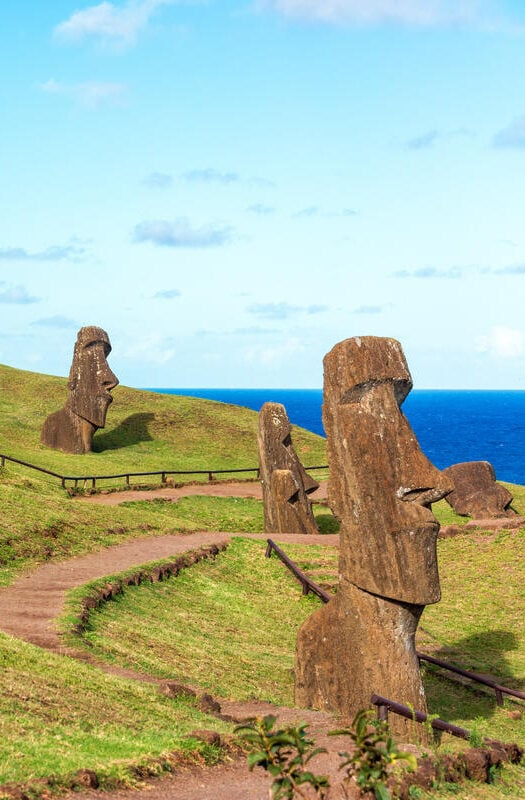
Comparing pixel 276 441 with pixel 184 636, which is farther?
pixel 276 441

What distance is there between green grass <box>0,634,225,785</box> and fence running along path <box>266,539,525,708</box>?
6001mm

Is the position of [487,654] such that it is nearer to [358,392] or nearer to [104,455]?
[358,392]

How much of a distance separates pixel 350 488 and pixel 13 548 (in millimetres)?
12145

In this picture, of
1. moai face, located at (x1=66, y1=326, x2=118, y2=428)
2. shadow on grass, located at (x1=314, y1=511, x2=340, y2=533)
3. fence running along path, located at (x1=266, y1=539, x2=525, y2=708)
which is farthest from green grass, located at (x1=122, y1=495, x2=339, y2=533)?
moai face, located at (x1=66, y1=326, x2=118, y2=428)

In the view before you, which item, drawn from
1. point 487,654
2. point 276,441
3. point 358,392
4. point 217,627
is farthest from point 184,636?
point 276,441

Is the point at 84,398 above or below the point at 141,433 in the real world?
below

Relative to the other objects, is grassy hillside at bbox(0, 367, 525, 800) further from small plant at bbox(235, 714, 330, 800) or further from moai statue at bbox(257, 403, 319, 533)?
small plant at bbox(235, 714, 330, 800)

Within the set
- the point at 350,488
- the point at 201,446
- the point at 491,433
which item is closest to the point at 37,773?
the point at 350,488

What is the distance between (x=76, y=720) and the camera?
12.0 m

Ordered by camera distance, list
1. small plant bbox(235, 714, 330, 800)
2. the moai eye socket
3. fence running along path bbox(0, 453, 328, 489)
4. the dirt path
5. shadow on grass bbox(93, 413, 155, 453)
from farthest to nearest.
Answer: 1. shadow on grass bbox(93, 413, 155, 453)
2. fence running along path bbox(0, 453, 328, 489)
3. the moai eye socket
4. the dirt path
5. small plant bbox(235, 714, 330, 800)

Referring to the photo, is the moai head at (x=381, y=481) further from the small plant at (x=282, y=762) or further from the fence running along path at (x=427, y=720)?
the small plant at (x=282, y=762)

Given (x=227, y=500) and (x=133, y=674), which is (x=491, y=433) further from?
(x=133, y=674)

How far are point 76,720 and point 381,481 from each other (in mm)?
5761

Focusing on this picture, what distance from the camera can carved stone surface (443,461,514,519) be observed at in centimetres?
3794
